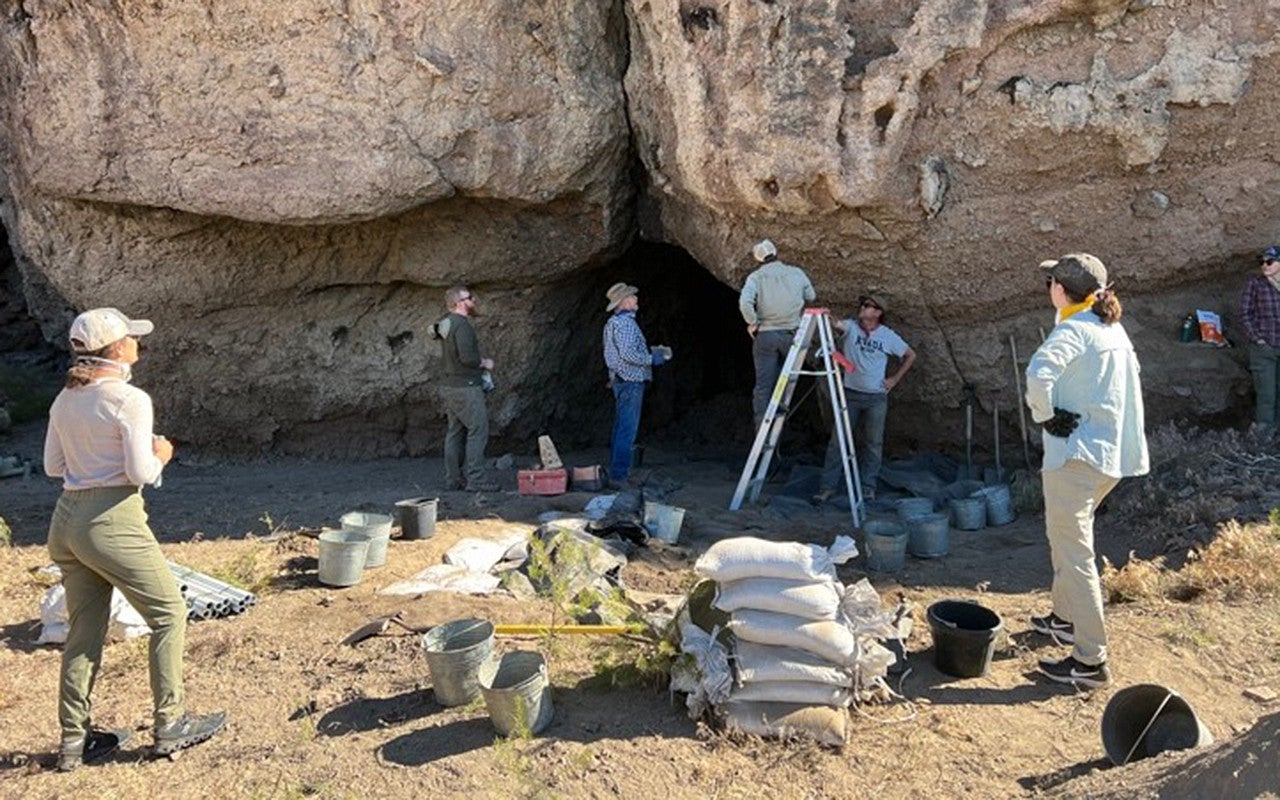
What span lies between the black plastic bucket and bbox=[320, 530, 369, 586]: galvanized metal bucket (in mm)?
3137

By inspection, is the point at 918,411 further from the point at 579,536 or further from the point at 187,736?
the point at 187,736

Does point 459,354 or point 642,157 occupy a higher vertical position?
point 642,157

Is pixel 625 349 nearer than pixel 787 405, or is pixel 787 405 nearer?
pixel 787 405

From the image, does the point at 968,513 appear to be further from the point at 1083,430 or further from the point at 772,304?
the point at 1083,430

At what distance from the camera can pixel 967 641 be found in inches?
151

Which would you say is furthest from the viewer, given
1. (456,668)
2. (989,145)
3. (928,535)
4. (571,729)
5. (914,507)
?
(989,145)

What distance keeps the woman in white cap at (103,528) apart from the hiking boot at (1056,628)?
12.4ft

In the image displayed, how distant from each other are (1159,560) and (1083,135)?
3184 millimetres

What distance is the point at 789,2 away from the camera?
6.50m

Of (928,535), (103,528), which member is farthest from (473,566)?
(928,535)

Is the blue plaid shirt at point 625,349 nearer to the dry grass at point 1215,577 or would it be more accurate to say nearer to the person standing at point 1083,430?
the dry grass at point 1215,577

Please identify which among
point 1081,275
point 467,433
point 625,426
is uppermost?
point 1081,275

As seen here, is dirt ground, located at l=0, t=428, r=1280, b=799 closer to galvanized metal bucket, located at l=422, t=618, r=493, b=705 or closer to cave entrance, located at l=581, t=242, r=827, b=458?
galvanized metal bucket, located at l=422, t=618, r=493, b=705

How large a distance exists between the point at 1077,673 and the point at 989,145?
4.29 meters
